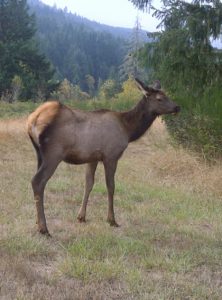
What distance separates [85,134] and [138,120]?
3.73 feet

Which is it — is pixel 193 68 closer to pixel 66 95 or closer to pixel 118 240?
pixel 118 240

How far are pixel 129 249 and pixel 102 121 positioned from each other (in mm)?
2077

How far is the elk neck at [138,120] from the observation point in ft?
25.1

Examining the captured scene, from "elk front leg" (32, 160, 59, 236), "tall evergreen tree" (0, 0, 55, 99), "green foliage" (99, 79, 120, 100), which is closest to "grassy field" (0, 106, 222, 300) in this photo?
"elk front leg" (32, 160, 59, 236)

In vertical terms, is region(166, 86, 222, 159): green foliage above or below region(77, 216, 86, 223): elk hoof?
above

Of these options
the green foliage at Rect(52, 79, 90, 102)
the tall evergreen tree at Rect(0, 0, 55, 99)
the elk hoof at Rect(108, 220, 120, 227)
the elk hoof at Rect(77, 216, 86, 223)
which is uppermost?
the elk hoof at Rect(108, 220, 120, 227)

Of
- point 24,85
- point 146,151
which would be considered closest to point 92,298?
point 146,151

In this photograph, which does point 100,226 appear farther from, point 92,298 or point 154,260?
point 92,298

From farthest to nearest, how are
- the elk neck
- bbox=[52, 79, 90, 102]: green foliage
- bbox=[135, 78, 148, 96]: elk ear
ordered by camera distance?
bbox=[52, 79, 90, 102]: green foliage → the elk neck → bbox=[135, 78, 148, 96]: elk ear

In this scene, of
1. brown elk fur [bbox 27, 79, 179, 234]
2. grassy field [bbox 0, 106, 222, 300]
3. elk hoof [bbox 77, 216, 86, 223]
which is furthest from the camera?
elk hoof [bbox 77, 216, 86, 223]

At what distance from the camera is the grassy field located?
15.4ft

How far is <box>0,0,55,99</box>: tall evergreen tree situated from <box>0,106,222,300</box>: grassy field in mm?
36296

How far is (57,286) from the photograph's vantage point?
4637 mm

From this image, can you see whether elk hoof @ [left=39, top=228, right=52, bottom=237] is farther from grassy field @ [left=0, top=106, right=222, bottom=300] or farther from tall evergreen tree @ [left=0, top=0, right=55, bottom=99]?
tall evergreen tree @ [left=0, top=0, right=55, bottom=99]
